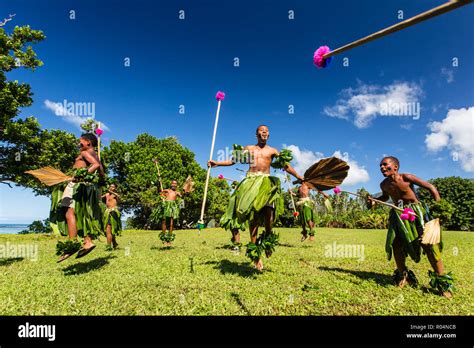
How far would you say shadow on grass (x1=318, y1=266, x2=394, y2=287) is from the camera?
16.5 feet

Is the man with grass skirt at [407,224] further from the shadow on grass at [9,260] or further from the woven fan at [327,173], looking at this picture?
the shadow on grass at [9,260]

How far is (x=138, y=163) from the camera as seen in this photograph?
31.0m

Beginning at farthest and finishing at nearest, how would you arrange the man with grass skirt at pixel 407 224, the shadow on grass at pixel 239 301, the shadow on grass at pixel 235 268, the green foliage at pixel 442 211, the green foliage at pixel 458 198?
the green foliage at pixel 458 198, the shadow on grass at pixel 235 268, the green foliage at pixel 442 211, the man with grass skirt at pixel 407 224, the shadow on grass at pixel 239 301

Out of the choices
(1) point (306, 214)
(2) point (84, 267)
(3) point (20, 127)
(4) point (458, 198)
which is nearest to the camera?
(2) point (84, 267)

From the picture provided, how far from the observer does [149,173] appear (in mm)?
30734

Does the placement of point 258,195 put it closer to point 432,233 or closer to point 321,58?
point 432,233

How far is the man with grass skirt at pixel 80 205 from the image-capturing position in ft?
16.9

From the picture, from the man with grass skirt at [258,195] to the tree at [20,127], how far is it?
16755 millimetres

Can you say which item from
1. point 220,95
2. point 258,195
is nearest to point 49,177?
point 220,95

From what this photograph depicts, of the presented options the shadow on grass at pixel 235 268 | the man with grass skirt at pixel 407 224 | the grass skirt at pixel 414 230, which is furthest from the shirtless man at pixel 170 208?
the grass skirt at pixel 414 230

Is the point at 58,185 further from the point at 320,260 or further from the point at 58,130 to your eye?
the point at 58,130

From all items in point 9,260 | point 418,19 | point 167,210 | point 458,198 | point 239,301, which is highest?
point 418,19

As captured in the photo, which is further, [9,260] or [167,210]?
[167,210]

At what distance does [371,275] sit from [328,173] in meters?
2.42
